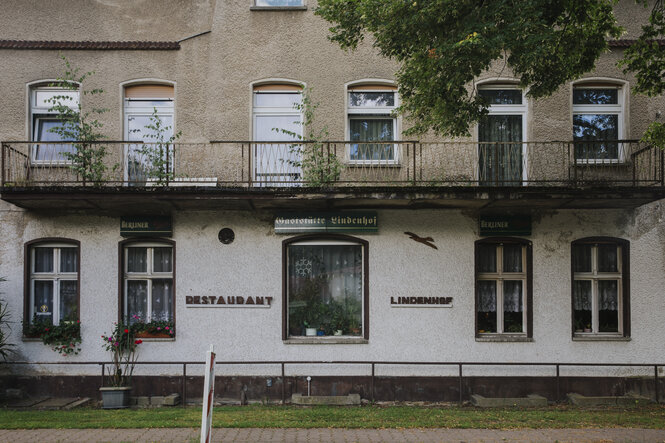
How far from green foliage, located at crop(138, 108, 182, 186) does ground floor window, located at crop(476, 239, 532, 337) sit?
640 centimetres

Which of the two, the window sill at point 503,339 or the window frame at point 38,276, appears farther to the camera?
the window frame at point 38,276

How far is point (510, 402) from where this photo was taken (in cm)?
893


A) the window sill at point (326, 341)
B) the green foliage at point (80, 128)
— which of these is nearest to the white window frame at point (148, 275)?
the green foliage at point (80, 128)

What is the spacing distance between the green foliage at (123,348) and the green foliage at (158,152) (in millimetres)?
3029

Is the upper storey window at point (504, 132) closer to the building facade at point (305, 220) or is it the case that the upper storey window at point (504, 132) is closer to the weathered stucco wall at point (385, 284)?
the building facade at point (305, 220)

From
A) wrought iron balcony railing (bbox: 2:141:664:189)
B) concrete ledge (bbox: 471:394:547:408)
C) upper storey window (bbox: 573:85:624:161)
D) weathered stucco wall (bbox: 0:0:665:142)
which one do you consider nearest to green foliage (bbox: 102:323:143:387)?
wrought iron balcony railing (bbox: 2:141:664:189)

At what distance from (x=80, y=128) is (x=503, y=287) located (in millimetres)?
9167

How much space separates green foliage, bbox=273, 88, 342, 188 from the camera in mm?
9227

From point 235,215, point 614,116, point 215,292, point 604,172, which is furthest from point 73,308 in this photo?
point 614,116

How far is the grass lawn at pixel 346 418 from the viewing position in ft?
24.2

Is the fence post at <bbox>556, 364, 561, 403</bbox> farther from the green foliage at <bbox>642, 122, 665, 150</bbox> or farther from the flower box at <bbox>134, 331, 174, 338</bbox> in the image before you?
the flower box at <bbox>134, 331, 174, 338</bbox>

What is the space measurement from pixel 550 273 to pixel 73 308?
981cm

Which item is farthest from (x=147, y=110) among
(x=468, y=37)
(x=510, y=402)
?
(x=510, y=402)

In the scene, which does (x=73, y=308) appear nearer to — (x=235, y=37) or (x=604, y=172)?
(x=235, y=37)
